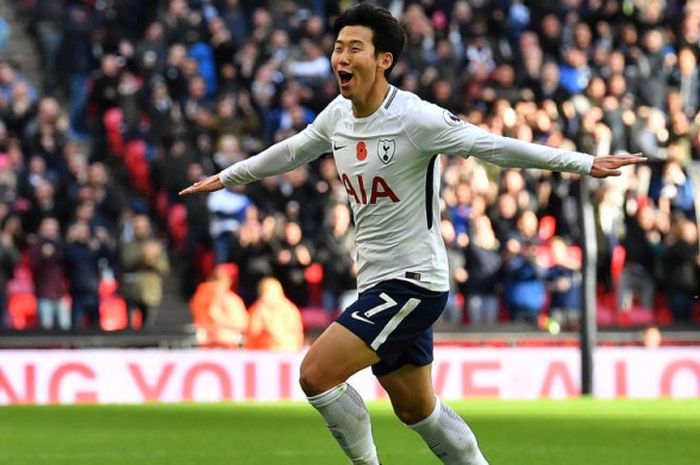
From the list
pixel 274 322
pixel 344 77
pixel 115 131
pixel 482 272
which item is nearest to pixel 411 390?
pixel 344 77

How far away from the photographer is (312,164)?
22.3m

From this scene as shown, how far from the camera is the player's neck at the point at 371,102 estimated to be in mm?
8500

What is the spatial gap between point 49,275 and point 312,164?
12.7 ft

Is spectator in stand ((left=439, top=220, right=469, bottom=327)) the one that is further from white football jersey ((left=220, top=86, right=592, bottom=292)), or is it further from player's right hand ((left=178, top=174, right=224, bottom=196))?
white football jersey ((left=220, top=86, right=592, bottom=292))

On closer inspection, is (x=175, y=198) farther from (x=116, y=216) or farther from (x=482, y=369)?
(x=482, y=369)

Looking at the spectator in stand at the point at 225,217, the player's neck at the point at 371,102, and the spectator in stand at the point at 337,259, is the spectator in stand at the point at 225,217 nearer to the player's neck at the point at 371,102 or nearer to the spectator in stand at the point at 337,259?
the spectator in stand at the point at 337,259

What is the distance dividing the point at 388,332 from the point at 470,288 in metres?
12.5

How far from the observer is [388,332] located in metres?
8.34

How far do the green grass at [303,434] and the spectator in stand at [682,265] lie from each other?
2219 millimetres

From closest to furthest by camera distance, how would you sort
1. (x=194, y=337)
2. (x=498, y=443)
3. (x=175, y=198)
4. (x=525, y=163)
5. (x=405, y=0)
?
(x=525, y=163) < (x=498, y=443) < (x=194, y=337) < (x=175, y=198) < (x=405, y=0)

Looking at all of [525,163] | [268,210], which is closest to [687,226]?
[268,210]

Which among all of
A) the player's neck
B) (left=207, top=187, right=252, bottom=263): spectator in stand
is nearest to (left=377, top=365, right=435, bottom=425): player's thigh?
the player's neck

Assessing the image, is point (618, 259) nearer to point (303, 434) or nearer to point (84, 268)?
point (84, 268)

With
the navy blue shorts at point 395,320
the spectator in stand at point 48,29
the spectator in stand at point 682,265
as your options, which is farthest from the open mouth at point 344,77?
the spectator in stand at point 48,29
